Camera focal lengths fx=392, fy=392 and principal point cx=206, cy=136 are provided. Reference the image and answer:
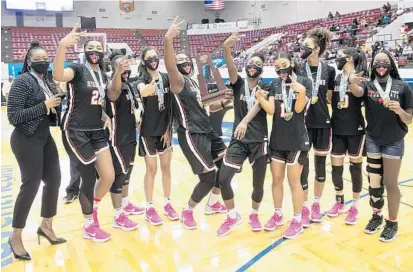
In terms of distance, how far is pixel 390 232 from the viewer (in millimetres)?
3625

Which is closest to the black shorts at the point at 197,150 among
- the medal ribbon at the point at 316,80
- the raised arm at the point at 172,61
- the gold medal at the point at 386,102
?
the raised arm at the point at 172,61

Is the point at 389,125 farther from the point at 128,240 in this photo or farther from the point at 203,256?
the point at 128,240

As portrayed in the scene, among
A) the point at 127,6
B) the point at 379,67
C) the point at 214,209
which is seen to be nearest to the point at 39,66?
the point at 214,209

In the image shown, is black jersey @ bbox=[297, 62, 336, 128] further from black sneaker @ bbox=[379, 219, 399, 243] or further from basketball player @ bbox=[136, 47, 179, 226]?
basketball player @ bbox=[136, 47, 179, 226]

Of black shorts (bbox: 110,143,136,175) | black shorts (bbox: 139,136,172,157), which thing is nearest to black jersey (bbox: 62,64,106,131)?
black shorts (bbox: 110,143,136,175)

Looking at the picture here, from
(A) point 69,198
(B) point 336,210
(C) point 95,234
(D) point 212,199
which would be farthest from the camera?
(A) point 69,198

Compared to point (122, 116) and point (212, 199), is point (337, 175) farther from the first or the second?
point (122, 116)

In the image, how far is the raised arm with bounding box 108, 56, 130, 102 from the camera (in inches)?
137

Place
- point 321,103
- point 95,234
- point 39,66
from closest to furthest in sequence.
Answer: point 39,66
point 95,234
point 321,103

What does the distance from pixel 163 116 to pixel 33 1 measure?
26.5m

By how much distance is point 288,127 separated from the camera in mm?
3582

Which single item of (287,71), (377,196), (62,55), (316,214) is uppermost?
(62,55)

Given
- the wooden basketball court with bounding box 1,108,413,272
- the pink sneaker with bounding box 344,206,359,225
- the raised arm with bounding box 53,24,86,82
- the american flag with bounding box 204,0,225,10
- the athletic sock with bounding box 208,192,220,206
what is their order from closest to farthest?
the raised arm with bounding box 53,24,86,82 < the wooden basketball court with bounding box 1,108,413,272 < the pink sneaker with bounding box 344,206,359,225 < the athletic sock with bounding box 208,192,220,206 < the american flag with bounding box 204,0,225,10

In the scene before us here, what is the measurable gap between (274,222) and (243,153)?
2.66 feet
